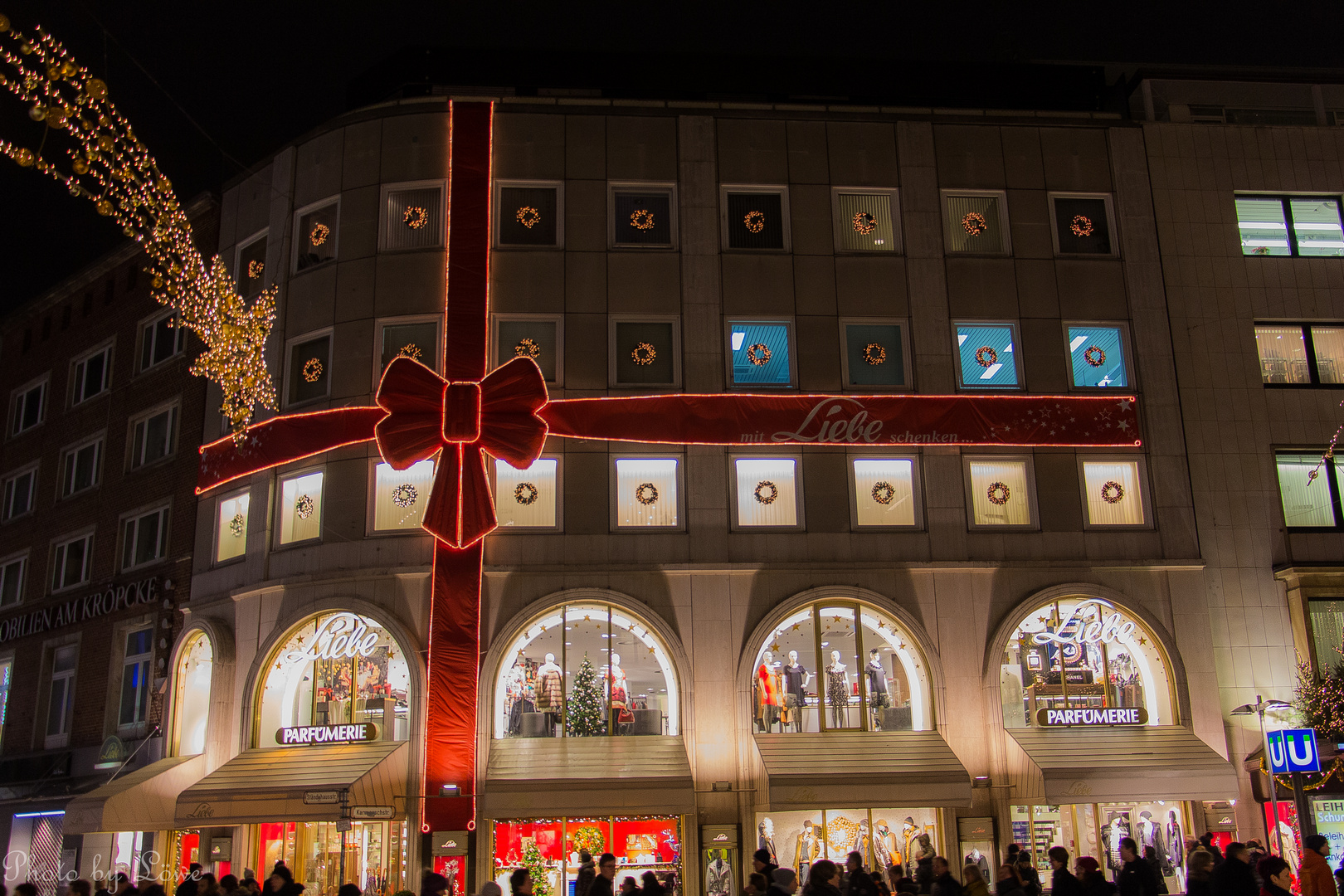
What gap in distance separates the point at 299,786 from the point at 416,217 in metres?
13.5

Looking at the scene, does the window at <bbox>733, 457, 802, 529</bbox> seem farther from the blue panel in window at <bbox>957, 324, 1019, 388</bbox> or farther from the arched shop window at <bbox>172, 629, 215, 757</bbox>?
the arched shop window at <bbox>172, 629, 215, 757</bbox>

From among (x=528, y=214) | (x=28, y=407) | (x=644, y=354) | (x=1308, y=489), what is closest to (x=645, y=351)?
(x=644, y=354)

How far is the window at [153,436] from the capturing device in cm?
3322

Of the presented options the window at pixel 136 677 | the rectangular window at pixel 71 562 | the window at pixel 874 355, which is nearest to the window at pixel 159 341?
the rectangular window at pixel 71 562

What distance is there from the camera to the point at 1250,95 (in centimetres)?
3212

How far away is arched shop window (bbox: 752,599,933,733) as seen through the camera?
25828mm

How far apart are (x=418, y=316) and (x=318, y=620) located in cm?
748

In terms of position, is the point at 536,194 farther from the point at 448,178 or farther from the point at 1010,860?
the point at 1010,860

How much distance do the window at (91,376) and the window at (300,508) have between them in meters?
12.1

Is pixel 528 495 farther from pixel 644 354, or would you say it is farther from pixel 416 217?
pixel 416 217

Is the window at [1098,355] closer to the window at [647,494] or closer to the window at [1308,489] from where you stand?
the window at [1308,489]

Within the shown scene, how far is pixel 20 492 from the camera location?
3981cm

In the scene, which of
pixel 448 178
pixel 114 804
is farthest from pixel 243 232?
pixel 114 804

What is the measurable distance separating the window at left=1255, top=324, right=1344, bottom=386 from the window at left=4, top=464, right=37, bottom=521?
123ft
